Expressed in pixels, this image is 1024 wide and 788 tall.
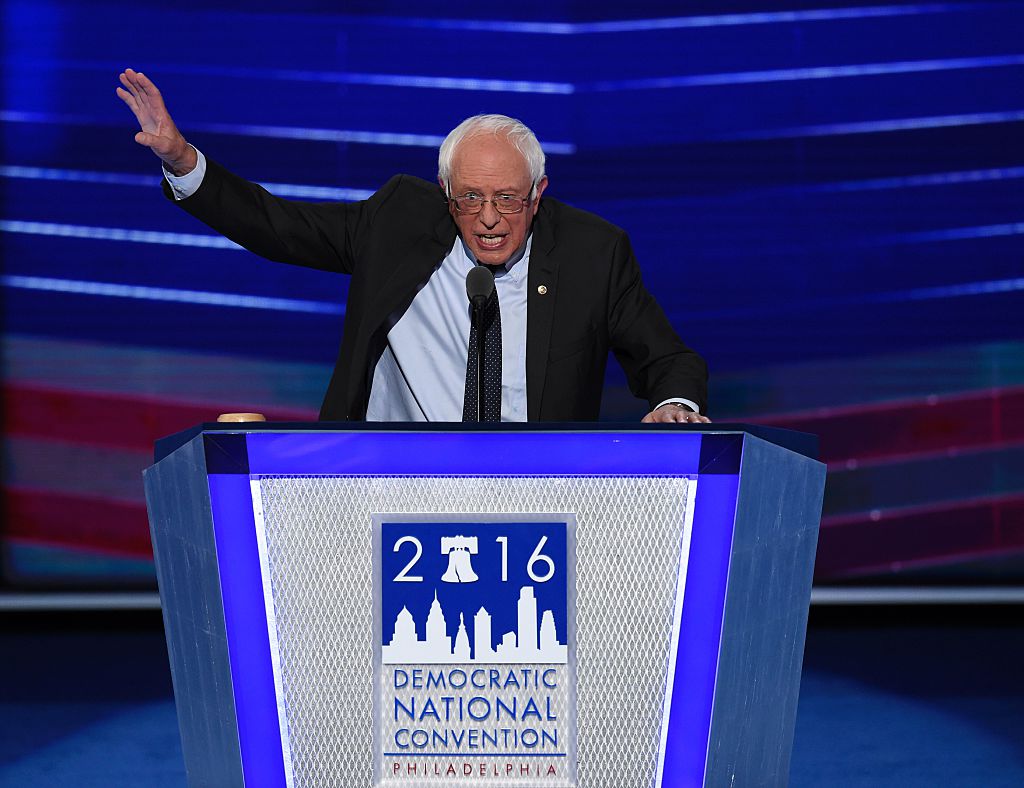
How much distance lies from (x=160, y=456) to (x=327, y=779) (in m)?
0.42

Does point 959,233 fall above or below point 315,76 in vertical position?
below

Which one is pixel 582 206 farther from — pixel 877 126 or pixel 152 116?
pixel 152 116

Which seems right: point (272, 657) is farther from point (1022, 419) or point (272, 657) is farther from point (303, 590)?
point (1022, 419)

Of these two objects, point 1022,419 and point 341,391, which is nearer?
point 341,391

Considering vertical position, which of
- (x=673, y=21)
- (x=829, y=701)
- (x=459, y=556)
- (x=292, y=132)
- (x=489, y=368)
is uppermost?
(x=673, y=21)

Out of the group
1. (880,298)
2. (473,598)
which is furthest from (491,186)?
(880,298)

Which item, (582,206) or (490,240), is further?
(582,206)

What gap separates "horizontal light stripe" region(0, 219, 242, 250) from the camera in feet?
15.6

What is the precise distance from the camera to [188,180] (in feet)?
6.98

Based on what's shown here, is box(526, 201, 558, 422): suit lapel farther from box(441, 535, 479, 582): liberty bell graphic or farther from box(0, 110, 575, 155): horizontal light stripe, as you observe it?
box(0, 110, 575, 155): horizontal light stripe

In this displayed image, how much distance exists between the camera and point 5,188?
187 inches

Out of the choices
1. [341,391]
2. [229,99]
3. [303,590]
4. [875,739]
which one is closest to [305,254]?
[341,391]

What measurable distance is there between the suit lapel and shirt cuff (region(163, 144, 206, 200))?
1.69 feet

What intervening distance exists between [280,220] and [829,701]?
210 cm
